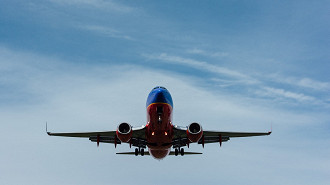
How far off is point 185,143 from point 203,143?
1844 mm

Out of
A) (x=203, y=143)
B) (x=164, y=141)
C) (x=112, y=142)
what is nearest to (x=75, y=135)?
(x=112, y=142)

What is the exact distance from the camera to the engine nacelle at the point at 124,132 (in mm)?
31578

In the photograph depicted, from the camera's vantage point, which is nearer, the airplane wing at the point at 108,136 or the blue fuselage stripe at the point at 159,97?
the blue fuselage stripe at the point at 159,97

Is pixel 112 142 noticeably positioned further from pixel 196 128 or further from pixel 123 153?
pixel 196 128

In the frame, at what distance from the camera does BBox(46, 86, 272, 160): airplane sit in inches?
1245

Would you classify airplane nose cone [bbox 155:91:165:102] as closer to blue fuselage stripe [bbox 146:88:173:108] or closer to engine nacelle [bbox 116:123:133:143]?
blue fuselage stripe [bbox 146:88:173:108]

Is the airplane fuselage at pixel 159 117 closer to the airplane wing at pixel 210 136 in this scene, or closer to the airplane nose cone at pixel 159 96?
the airplane nose cone at pixel 159 96

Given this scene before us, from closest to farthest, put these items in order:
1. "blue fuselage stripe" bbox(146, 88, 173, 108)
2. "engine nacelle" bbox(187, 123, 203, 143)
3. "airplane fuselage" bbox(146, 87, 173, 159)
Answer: "airplane fuselage" bbox(146, 87, 173, 159) < "blue fuselage stripe" bbox(146, 88, 173, 108) < "engine nacelle" bbox(187, 123, 203, 143)

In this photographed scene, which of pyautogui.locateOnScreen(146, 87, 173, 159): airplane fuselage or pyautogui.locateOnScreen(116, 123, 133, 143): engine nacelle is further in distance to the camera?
pyautogui.locateOnScreen(116, 123, 133, 143): engine nacelle

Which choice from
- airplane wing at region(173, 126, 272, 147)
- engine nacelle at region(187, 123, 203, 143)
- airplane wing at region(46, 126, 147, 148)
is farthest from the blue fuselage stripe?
airplane wing at region(173, 126, 272, 147)

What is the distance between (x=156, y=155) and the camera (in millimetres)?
37844

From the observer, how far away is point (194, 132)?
32344 mm

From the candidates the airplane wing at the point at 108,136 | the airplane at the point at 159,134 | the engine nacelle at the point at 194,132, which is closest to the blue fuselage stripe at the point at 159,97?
the airplane at the point at 159,134

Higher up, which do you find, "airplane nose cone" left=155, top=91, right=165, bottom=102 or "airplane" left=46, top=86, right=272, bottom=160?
"airplane nose cone" left=155, top=91, right=165, bottom=102
